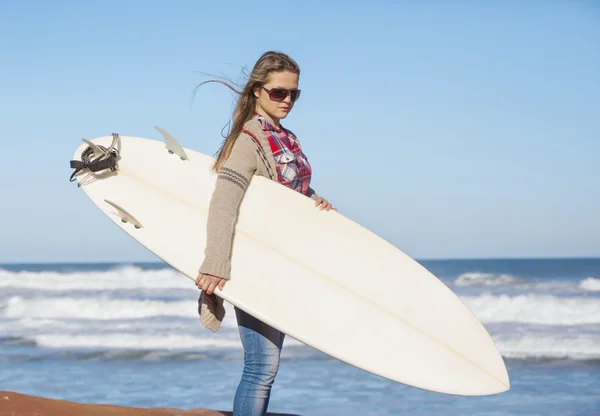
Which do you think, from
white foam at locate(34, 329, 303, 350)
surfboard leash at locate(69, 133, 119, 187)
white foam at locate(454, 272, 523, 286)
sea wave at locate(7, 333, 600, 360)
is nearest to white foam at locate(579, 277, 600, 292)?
white foam at locate(454, 272, 523, 286)

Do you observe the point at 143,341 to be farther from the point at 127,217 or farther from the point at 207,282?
the point at 207,282

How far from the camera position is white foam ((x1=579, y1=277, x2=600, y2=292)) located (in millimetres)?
15812

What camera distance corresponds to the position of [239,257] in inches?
113

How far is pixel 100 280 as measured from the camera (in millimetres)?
16734

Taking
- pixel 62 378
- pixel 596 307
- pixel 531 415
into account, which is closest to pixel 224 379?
pixel 62 378

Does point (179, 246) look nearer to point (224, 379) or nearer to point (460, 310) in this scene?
point (460, 310)

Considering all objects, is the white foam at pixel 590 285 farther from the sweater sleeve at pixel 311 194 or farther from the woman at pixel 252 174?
the woman at pixel 252 174

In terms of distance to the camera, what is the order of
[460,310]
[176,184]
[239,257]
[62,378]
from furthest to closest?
[62,378], [176,184], [460,310], [239,257]

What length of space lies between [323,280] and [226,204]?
61cm

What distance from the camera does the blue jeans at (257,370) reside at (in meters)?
2.54

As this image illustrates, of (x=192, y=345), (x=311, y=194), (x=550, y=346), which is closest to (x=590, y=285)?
(x=550, y=346)

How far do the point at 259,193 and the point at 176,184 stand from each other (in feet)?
1.85

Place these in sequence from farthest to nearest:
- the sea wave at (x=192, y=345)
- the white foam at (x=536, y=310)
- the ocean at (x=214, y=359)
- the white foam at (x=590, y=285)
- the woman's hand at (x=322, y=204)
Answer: the white foam at (x=590, y=285) → the white foam at (x=536, y=310) → the sea wave at (x=192, y=345) → the ocean at (x=214, y=359) → the woman's hand at (x=322, y=204)

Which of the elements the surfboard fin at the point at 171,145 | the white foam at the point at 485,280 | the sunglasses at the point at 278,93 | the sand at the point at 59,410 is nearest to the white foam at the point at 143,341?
the sand at the point at 59,410
